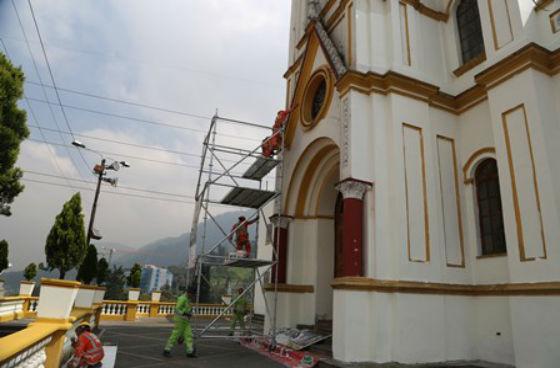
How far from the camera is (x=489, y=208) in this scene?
8977 millimetres

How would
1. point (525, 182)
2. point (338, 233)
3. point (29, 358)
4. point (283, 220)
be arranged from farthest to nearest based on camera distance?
point (283, 220), point (338, 233), point (525, 182), point (29, 358)

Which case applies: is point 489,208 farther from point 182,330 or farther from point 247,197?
point 182,330

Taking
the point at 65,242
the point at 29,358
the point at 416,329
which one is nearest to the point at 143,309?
the point at 65,242

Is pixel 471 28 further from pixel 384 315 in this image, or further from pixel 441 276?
pixel 384 315

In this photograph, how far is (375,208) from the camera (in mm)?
8586

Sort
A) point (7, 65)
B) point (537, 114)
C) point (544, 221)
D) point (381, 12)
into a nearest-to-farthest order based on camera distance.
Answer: point (544, 221) < point (537, 114) < point (381, 12) < point (7, 65)

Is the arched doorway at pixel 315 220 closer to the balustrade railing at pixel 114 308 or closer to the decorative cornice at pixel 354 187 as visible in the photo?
the decorative cornice at pixel 354 187

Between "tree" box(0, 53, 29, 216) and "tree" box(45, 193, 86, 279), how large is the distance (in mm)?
7074

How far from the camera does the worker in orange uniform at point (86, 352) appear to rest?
5332 mm

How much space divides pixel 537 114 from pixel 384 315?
5075 millimetres

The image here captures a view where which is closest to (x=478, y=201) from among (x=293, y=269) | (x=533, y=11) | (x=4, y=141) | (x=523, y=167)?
(x=523, y=167)

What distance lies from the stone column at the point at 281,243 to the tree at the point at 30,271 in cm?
1402

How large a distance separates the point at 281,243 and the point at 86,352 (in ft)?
24.7

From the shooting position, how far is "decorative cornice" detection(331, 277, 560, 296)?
7.14 meters
